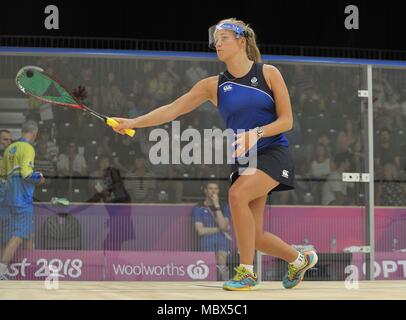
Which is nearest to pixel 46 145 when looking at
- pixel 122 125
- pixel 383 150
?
pixel 122 125

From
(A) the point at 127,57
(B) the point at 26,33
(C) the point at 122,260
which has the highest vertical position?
(B) the point at 26,33

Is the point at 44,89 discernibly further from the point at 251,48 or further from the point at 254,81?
the point at 254,81

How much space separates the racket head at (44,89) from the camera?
6.15m

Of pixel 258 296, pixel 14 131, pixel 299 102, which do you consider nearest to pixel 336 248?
pixel 299 102

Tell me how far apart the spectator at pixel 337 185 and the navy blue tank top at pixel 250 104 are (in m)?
3.12

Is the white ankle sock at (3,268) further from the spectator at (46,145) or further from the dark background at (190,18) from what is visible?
the dark background at (190,18)

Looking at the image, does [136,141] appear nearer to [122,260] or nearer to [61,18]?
[122,260]

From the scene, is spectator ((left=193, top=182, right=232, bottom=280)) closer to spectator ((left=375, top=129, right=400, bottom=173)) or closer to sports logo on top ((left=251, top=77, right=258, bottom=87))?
spectator ((left=375, top=129, right=400, bottom=173))

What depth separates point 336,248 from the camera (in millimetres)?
8148

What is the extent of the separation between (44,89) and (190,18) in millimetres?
5274

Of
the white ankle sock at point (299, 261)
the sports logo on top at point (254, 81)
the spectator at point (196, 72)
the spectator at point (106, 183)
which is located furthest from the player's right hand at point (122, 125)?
the spectator at point (196, 72)
